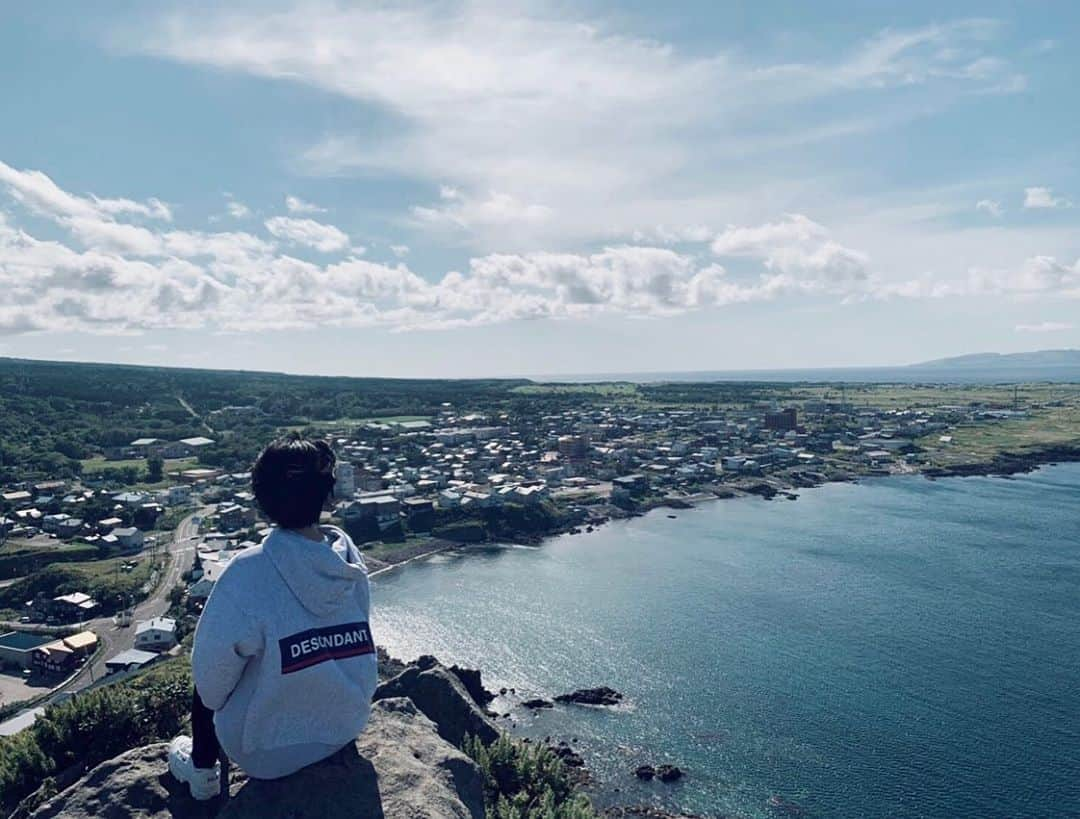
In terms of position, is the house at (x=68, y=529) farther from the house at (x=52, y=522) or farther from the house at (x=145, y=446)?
the house at (x=145, y=446)

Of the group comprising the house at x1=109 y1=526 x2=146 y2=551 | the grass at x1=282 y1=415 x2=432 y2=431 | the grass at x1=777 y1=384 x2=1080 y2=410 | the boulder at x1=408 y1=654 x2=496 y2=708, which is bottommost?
the boulder at x1=408 y1=654 x2=496 y2=708

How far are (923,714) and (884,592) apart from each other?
1163cm

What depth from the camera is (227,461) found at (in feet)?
200

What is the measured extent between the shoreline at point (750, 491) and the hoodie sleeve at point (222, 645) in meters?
35.8

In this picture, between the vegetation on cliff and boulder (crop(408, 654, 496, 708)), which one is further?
boulder (crop(408, 654, 496, 708))

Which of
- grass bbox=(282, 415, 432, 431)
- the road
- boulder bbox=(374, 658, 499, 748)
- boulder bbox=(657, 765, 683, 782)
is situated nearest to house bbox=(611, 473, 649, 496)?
the road

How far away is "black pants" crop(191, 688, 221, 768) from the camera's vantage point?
12.6 ft

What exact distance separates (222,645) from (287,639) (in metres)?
0.29

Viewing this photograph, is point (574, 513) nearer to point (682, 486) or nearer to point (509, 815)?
point (682, 486)

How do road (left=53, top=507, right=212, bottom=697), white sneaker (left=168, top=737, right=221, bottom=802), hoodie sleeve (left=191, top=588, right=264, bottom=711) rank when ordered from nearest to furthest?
1. hoodie sleeve (left=191, top=588, right=264, bottom=711)
2. white sneaker (left=168, top=737, right=221, bottom=802)
3. road (left=53, top=507, right=212, bottom=697)

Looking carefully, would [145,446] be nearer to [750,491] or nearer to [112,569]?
[112,569]

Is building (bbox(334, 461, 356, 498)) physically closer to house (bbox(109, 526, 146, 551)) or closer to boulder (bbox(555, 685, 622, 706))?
house (bbox(109, 526, 146, 551))

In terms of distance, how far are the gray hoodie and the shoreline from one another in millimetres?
35532

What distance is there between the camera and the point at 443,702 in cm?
1444
